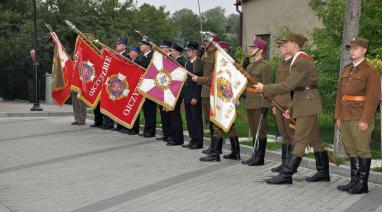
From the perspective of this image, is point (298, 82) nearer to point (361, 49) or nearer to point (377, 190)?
point (361, 49)

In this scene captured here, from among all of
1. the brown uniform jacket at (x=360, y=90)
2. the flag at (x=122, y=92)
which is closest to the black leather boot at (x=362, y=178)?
the brown uniform jacket at (x=360, y=90)

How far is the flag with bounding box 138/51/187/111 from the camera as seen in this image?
1045 centimetres

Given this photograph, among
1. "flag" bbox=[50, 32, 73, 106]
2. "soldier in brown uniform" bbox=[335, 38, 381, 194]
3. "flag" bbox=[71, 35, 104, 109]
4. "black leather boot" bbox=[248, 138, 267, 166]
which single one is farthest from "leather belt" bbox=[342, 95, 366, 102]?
"flag" bbox=[50, 32, 73, 106]

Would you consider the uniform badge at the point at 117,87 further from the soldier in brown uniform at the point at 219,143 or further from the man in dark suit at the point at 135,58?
the soldier in brown uniform at the point at 219,143

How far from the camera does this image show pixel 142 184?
7270 millimetres

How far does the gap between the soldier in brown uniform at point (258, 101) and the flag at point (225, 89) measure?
50 centimetres

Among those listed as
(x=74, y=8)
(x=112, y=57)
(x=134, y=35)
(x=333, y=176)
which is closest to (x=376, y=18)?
(x=333, y=176)

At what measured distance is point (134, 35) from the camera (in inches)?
1066

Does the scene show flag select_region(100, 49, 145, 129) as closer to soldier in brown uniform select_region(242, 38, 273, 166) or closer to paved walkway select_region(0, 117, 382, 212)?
paved walkway select_region(0, 117, 382, 212)

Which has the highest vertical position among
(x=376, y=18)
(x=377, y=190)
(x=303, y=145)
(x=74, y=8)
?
(x=74, y=8)

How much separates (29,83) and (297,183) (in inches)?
608

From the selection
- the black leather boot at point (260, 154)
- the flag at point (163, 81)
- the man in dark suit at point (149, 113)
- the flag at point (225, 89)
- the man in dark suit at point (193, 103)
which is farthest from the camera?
the man in dark suit at point (149, 113)

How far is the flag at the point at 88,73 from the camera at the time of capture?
489 inches

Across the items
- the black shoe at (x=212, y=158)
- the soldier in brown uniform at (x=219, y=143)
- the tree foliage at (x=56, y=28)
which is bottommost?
the black shoe at (x=212, y=158)
